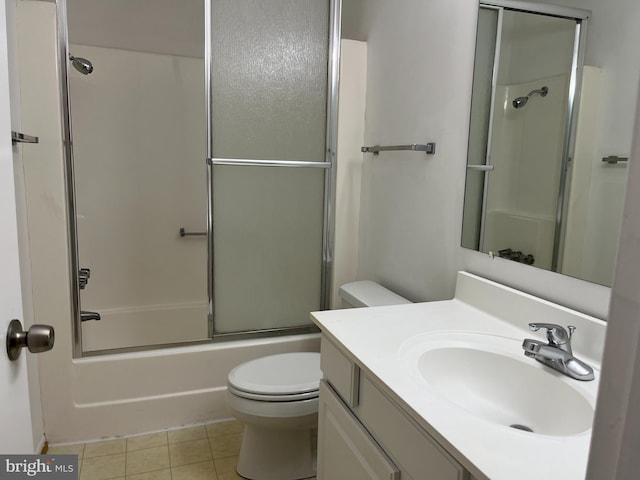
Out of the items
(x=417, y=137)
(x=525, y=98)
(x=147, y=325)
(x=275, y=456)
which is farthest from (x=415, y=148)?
(x=147, y=325)

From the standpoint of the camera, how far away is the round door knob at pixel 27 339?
78cm

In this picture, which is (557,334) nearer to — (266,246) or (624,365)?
(624,365)

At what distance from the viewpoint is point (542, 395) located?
116 centimetres

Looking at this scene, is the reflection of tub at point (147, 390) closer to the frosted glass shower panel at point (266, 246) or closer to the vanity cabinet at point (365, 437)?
the frosted glass shower panel at point (266, 246)

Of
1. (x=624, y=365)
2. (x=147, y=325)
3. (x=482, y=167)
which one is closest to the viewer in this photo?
(x=624, y=365)

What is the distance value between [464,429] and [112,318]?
282 cm

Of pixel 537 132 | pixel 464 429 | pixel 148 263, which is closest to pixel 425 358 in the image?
pixel 464 429

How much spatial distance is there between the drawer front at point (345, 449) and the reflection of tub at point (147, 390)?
0.97 metres

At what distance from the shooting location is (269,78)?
2.21m

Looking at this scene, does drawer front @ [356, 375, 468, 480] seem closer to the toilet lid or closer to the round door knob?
the toilet lid

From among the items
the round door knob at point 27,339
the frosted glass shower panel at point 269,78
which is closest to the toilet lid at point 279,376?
the frosted glass shower panel at point 269,78

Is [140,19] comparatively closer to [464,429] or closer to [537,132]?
[537,132]

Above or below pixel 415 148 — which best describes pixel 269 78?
above

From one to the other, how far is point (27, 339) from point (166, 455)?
152 cm
